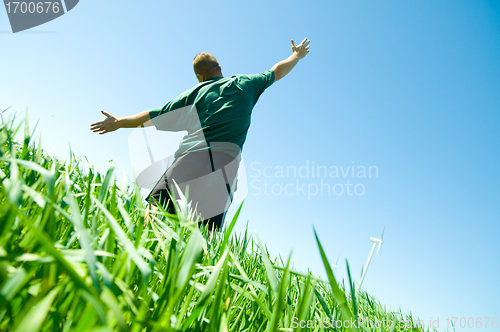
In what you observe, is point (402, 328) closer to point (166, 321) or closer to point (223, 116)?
point (166, 321)

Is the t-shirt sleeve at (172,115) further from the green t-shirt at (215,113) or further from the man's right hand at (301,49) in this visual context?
the man's right hand at (301,49)

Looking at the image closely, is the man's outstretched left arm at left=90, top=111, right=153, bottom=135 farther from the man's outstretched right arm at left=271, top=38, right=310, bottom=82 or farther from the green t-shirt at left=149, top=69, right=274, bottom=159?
the man's outstretched right arm at left=271, top=38, right=310, bottom=82

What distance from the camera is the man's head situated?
2783mm

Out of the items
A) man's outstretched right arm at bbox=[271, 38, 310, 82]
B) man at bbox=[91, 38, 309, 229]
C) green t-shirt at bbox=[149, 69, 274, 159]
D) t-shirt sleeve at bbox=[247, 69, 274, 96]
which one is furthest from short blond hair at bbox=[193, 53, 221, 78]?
man's outstretched right arm at bbox=[271, 38, 310, 82]

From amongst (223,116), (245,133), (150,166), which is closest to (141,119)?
(150,166)

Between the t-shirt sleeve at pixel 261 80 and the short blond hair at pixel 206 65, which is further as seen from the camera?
the short blond hair at pixel 206 65

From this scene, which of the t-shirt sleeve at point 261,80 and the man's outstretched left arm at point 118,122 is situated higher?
the t-shirt sleeve at point 261,80

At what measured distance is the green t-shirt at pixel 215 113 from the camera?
2.34m

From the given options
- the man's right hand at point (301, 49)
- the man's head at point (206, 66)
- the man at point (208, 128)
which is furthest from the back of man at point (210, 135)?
the man's right hand at point (301, 49)

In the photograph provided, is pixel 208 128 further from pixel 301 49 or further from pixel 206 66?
pixel 301 49

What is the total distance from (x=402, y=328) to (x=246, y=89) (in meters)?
2.03

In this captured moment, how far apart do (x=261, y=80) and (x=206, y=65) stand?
1.91 ft

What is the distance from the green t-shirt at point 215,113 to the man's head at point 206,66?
0.36 feet

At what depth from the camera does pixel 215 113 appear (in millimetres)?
2383
